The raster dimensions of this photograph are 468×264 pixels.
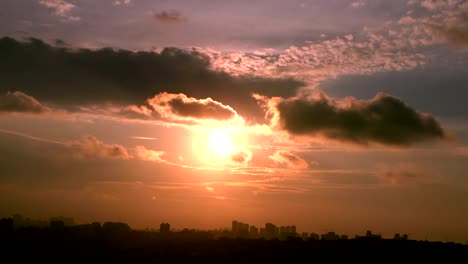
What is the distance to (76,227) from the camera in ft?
503

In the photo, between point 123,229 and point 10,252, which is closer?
point 10,252

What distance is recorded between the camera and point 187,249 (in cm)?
12338

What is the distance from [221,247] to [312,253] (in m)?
21.4

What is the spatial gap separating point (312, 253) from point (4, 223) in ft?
271

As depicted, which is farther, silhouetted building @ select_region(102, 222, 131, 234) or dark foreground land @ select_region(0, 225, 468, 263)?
silhouetted building @ select_region(102, 222, 131, 234)

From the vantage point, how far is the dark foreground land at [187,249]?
112 meters

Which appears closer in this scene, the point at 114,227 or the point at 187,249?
the point at 187,249

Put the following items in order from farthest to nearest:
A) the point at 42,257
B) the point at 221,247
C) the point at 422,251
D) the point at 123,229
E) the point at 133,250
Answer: the point at 123,229 → the point at 422,251 → the point at 221,247 → the point at 133,250 → the point at 42,257

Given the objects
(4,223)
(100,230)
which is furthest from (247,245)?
(4,223)

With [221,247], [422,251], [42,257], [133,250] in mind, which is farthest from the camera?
→ [422,251]

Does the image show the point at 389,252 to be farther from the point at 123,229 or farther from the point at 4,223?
the point at 4,223

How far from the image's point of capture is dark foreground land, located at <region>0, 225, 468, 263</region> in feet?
369

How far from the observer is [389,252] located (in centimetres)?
13300

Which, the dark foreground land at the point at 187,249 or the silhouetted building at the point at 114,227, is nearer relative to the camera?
the dark foreground land at the point at 187,249
